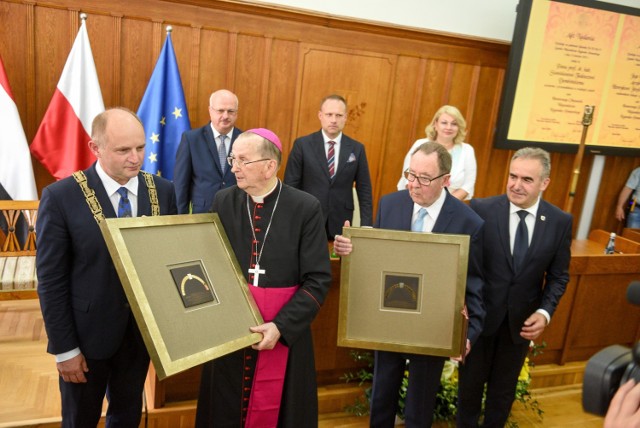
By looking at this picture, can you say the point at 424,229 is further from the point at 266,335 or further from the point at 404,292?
the point at 266,335

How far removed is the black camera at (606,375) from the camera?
1361mm

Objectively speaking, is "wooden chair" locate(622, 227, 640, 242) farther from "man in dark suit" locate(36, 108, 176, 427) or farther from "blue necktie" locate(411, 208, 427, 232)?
"man in dark suit" locate(36, 108, 176, 427)

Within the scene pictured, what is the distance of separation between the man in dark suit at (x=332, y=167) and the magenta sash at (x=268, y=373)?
6.07 ft

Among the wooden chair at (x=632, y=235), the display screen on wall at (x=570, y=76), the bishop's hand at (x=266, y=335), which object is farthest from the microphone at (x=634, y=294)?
the wooden chair at (x=632, y=235)

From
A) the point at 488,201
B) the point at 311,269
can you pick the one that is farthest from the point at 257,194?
the point at 488,201

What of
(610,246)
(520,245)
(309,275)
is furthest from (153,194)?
(610,246)

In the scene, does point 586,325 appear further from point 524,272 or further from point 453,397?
point 524,272

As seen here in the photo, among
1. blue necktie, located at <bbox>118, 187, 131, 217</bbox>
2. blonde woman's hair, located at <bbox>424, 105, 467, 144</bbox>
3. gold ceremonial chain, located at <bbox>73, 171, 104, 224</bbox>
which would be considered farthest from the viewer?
blonde woman's hair, located at <bbox>424, 105, 467, 144</bbox>

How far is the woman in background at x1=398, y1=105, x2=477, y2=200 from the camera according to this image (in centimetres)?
427

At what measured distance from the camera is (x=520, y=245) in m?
2.77

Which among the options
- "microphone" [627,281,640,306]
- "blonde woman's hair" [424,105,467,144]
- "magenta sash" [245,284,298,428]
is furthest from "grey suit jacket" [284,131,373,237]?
"microphone" [627,281,640,306]

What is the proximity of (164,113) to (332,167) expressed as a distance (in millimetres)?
1659

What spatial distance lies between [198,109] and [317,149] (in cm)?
154

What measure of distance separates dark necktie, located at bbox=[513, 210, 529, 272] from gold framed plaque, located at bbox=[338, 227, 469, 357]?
55 centimetres
